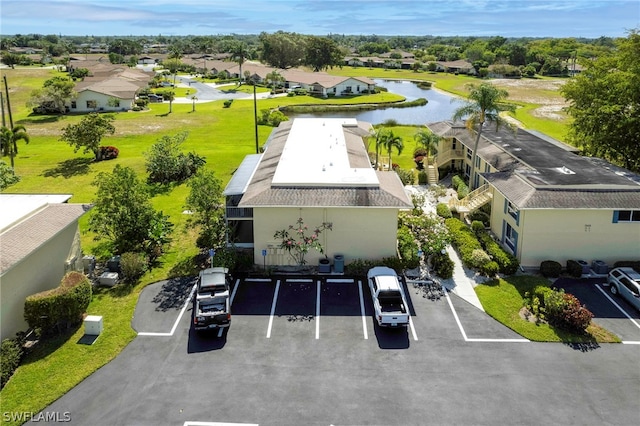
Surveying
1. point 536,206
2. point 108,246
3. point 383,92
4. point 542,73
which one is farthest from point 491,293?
point 542,73

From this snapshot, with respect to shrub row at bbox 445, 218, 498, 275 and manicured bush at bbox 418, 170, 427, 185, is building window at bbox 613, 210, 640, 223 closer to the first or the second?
shrub row at bbox 445, 218, 498, 275

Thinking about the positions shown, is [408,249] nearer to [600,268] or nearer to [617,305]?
[600,268]

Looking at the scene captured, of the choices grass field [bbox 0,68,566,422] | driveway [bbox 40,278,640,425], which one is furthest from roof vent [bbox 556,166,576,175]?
grass field [bbox 0,68,566,422]

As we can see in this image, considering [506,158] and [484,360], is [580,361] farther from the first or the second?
[506,158]

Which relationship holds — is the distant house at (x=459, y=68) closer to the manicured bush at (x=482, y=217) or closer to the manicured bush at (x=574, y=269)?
the manicured bush at (x=482, y=217)

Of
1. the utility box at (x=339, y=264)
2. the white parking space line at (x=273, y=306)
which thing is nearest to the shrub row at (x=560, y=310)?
the utility box at (x=339, y=264)

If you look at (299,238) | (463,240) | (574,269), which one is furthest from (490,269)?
(299,238)
